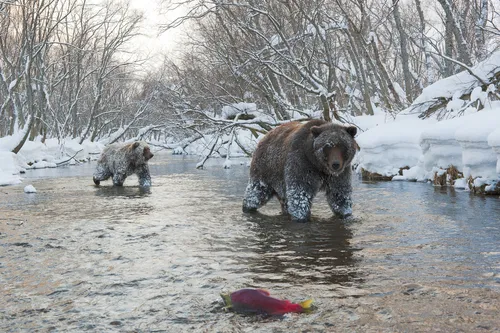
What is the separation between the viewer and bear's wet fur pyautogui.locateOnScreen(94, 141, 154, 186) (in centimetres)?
1265

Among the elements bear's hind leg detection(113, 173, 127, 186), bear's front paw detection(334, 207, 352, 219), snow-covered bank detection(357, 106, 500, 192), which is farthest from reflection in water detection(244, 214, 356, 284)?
bear's hind leg detection(113, 173, 127, 186)

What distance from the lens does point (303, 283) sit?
385cm

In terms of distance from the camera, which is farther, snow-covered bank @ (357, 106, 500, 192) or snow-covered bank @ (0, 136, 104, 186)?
snow-covered bank @ (0, 136, 104, 186)

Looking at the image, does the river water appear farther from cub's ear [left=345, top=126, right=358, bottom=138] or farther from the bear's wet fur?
the bear's wet fur

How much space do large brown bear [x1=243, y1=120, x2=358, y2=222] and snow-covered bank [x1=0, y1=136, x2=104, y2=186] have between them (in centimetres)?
1012

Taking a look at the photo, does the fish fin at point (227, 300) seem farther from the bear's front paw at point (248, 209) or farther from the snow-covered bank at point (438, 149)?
the snow-covered bank at point (438, 149)

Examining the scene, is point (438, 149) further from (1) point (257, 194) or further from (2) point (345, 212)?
(1) point (257, 194)

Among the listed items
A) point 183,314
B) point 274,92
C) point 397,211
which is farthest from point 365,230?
point 274,92

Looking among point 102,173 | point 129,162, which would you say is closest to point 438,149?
point 129,162

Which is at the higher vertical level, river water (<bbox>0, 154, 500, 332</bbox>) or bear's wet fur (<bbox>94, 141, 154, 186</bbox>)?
bear's wet fur (<bbox>94, 141, 154, 186</bbox>)

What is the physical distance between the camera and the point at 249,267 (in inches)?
174

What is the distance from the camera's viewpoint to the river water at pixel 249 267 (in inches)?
123

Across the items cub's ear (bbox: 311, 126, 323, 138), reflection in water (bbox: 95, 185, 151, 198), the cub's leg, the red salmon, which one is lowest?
the red salmon

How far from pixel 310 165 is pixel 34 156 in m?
21.4
